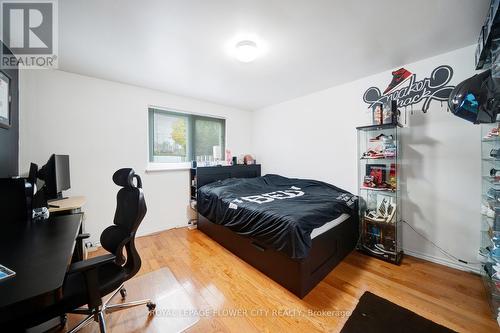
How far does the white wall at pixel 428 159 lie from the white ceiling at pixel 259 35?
289 mm

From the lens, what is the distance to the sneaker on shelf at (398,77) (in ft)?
8.00

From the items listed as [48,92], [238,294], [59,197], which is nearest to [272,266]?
[238,294]

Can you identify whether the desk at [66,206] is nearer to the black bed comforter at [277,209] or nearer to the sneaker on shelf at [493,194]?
the black bed comforter at [277,209]

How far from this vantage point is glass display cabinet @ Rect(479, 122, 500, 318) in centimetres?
154

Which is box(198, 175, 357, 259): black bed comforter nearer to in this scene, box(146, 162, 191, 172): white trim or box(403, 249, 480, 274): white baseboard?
box(146, 162, 191, 172): white trim

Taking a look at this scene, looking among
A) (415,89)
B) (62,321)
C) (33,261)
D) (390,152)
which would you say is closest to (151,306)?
(62,321)

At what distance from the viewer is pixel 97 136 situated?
9.11 ft

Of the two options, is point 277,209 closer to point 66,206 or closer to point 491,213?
point 491,213

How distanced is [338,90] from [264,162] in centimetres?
212

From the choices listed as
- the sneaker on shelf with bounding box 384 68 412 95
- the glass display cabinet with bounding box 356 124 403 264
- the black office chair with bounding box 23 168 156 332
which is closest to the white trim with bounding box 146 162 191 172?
the black office chair with bounding box 23 168 156 332

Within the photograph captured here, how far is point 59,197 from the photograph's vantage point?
232 centimetres

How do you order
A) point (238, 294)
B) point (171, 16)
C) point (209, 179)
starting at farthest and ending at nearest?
point (209, 179)
point (238, 294)
point (171, 16)

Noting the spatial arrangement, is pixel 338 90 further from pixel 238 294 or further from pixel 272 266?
pixel 238 294

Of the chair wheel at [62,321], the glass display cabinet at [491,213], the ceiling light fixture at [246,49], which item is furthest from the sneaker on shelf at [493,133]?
the chair wheel at [62,321]
